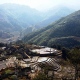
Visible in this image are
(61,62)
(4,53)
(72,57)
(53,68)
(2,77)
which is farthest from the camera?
(4,53)

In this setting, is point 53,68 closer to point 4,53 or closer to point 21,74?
point 21,74

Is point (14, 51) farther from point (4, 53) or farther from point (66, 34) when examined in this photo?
point (66, 34)

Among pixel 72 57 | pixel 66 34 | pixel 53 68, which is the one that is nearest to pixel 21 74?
pixel 53 68

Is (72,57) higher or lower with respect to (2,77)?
higher

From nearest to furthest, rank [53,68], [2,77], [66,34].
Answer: [2,77] → [53,68] → [66,34]

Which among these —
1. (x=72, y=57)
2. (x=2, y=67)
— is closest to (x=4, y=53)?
(x=2, y=67)

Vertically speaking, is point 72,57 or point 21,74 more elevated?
point 72,57

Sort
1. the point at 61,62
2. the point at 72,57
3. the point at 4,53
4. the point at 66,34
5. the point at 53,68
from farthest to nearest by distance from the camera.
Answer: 1. the point at 66,34
2. the point at 4,53
3. the point at 61,62
4. the point at 53,68
5. the point at 72,57

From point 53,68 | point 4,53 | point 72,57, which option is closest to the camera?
point 72,57

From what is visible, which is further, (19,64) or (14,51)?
(14,51)
